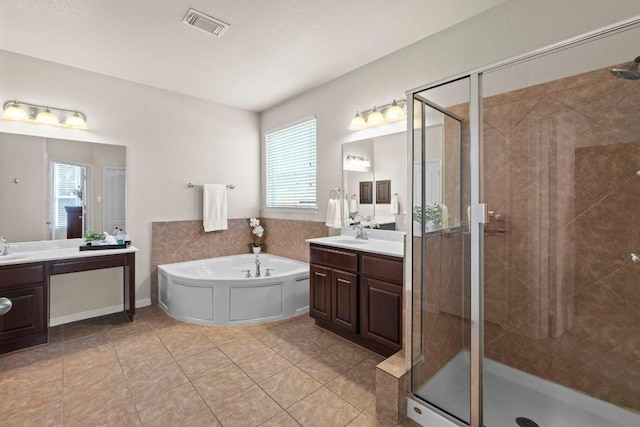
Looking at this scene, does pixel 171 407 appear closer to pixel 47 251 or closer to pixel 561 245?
pixel 47 251

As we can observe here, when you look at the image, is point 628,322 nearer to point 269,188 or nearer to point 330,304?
point 330,304

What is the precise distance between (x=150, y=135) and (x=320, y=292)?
9.48 ft

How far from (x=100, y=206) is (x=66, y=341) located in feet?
4.71

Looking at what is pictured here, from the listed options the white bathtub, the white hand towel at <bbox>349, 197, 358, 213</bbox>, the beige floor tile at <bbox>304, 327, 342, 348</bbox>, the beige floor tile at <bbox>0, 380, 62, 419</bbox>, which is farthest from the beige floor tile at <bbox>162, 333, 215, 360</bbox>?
the white hand towel at <bbox>349, 197, 358, 213</bbox>

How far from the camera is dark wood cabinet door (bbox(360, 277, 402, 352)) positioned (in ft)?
7.63

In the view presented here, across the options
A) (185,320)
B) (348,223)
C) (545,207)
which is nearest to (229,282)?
(185,320)

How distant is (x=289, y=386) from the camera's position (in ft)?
6.95

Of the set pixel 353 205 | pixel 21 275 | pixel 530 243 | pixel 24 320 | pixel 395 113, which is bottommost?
pixel 24 320

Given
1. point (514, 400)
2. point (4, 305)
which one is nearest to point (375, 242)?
point (514, 400)

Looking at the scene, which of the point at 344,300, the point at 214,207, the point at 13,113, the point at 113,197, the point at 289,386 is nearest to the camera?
the point at 289,386

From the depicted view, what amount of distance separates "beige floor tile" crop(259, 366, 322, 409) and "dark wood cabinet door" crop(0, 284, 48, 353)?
2.21m

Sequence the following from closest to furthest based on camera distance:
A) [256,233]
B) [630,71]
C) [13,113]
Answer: [630,71] → [13,113] → [256,233]

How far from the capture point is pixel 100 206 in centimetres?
343

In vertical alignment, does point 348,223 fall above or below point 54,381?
above
